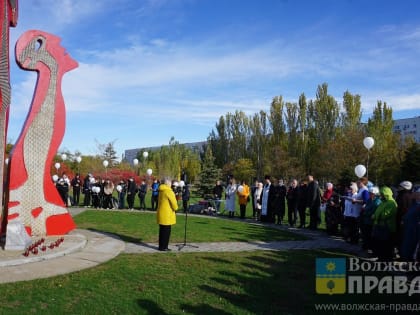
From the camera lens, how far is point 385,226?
307 inches

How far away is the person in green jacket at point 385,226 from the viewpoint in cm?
777

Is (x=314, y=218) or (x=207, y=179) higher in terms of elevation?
(x=207, y=179)

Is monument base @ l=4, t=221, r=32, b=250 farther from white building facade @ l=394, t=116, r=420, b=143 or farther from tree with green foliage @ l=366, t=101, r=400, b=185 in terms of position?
white building facade @ l=394, t=116, r=420, b=143

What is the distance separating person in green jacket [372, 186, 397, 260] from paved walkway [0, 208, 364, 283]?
50.6 inches

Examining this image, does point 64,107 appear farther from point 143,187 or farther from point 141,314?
point 143,187

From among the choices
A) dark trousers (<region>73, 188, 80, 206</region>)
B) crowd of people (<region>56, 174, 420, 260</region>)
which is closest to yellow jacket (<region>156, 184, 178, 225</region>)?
crowd of people (<region>56, 174, 420, 260</region>)

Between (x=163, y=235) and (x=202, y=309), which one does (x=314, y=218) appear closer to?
(x=163, y=235)

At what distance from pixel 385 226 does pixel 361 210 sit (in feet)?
8.52

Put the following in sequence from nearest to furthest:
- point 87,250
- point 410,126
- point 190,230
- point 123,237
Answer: point 87,250, point 123,237, point 190,230, point 410,126

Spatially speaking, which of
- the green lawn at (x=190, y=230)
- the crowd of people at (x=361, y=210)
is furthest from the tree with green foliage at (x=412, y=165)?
the green lawn at (x=190, y=230)

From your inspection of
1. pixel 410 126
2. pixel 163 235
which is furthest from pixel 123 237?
pixel 410 126

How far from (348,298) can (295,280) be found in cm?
117

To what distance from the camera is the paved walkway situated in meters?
6.93

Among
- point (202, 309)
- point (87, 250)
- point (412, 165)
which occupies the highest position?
point (412, 165)
